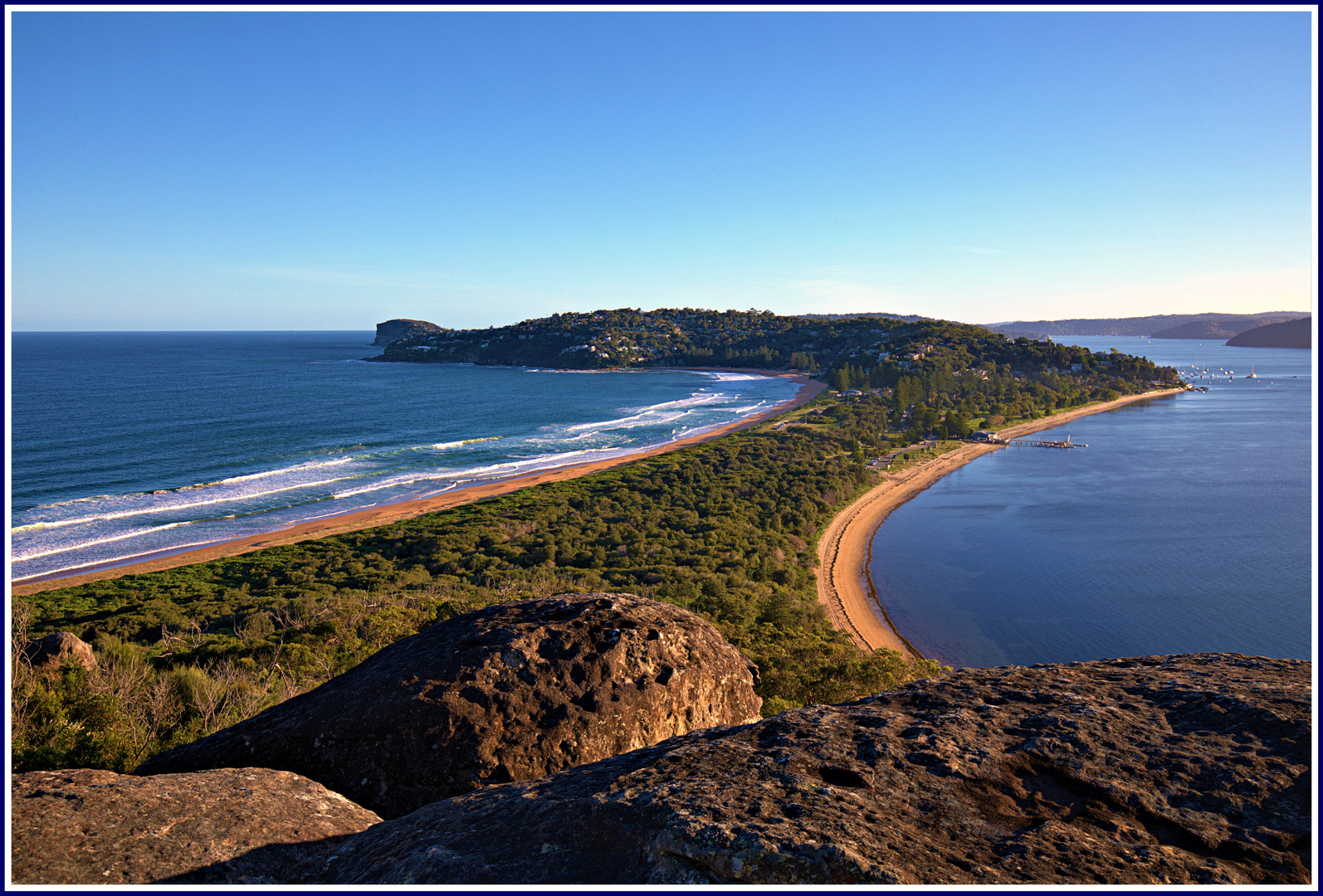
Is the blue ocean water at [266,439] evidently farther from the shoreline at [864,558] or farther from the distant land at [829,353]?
the shoreline at [864,558]

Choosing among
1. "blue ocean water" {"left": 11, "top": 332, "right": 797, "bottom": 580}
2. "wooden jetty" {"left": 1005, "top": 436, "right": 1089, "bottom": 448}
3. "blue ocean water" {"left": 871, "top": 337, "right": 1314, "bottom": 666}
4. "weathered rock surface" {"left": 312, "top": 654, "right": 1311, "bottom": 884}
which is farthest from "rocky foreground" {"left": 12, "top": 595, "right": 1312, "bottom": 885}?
"wooden jetty" {"left": 1005, "top": 436, "right": 1089, "bottom": 448}

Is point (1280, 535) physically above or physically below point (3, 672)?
below

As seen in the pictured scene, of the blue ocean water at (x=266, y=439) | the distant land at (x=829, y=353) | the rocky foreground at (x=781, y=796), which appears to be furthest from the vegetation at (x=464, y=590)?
the distant land at (x=829, y=353)

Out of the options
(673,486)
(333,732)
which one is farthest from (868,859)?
(673,486)

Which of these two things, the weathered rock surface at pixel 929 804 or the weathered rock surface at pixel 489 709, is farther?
the weathered rock surface at pixel 489 709

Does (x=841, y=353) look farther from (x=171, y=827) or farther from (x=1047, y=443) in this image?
(x=171, y=827)

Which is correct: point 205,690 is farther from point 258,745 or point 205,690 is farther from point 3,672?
point 3,672
